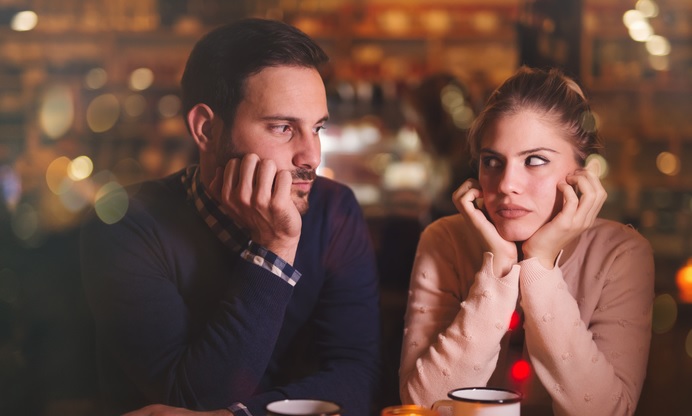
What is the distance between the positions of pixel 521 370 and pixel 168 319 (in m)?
0.60

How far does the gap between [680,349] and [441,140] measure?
1.05 m

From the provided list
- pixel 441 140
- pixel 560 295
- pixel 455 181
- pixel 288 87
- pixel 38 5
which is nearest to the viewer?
pixel 560 295

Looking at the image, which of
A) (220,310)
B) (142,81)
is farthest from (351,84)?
(220,310)

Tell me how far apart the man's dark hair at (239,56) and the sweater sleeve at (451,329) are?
434 millimetres

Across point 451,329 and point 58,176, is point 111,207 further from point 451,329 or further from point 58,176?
point 58,176

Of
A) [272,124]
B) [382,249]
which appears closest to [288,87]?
[272,124]

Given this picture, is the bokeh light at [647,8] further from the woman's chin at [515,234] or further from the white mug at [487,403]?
the white mug at [487,403]

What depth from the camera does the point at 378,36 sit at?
5.22 m

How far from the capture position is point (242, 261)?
4.39 feet

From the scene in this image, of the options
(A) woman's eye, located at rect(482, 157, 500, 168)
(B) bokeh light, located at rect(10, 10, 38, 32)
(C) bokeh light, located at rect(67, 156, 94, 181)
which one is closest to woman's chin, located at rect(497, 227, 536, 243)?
(A) woman's eye, located at rect(482, 157, 500, 168)

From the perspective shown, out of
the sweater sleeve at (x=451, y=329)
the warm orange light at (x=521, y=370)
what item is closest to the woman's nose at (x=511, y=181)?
the sweater sleeve at (x=451, y=329)

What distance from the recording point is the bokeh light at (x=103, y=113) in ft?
16.5

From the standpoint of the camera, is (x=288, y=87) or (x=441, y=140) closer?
(x=288, y=87)

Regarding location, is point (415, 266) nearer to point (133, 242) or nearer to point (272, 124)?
point (272, 124)
